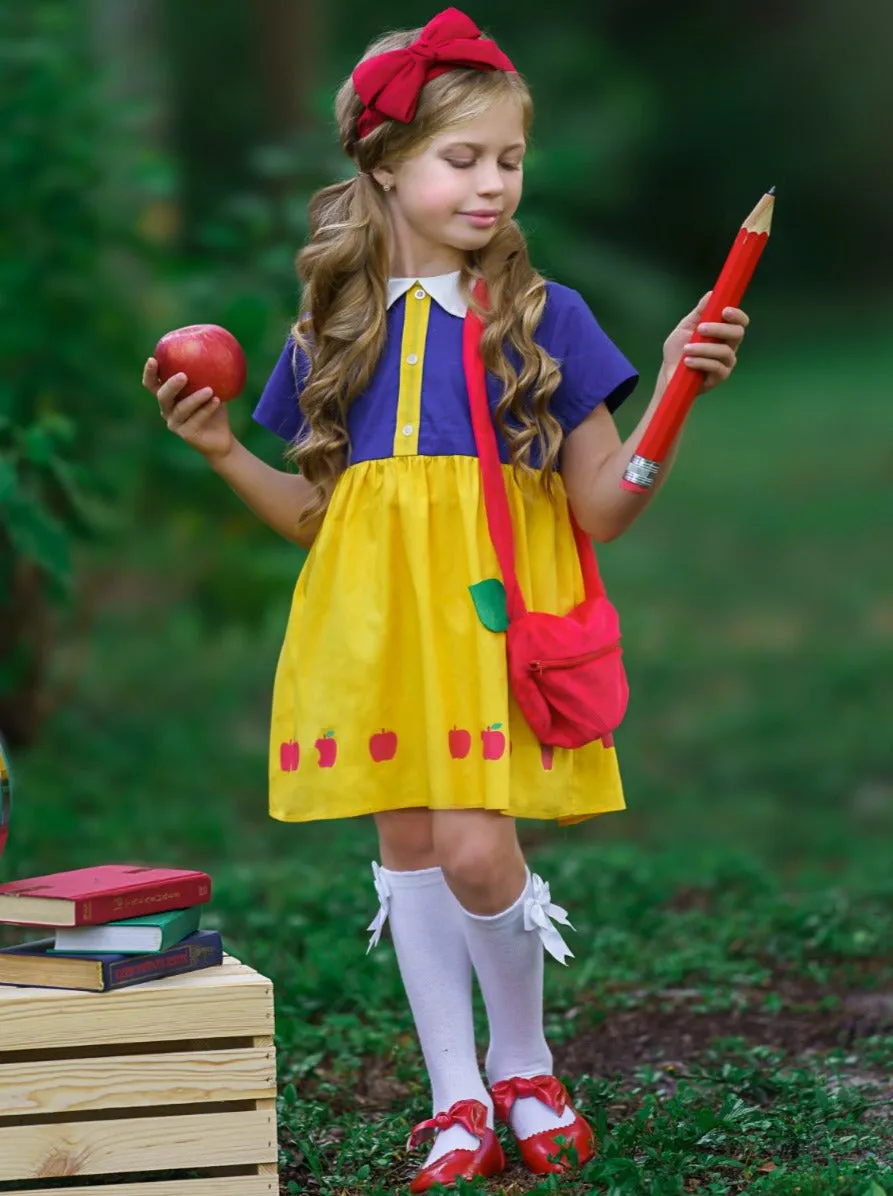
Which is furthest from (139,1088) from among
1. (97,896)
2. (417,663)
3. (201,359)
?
(201,359)

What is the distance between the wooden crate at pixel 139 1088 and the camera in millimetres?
2754

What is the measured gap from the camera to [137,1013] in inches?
109

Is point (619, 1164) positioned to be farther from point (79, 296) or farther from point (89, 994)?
point (79, 296)

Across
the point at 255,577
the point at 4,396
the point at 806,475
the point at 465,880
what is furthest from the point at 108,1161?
the point at 806,475

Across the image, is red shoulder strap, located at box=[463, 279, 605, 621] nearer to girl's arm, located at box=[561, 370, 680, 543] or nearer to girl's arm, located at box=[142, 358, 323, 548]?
girl's arm, located at box=[561, 370, 680, 543]

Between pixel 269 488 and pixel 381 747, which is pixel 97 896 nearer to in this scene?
pixel 381 747

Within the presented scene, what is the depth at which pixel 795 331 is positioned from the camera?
68.3ft

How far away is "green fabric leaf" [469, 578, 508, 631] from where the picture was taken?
9.74 ft

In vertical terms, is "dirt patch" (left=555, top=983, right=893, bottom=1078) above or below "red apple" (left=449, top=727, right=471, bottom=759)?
below

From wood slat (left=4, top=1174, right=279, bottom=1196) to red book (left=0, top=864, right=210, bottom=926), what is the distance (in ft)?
1.29

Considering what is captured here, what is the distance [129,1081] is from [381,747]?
25.8 inches

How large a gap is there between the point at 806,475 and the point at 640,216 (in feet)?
34.2

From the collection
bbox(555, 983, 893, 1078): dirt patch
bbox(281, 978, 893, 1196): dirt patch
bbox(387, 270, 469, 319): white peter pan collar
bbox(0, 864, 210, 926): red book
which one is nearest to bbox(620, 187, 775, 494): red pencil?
bbox(387, 270, 469, 319): white peter pan collar

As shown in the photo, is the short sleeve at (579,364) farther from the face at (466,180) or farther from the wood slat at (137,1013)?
the wood slat at (137,1013)
